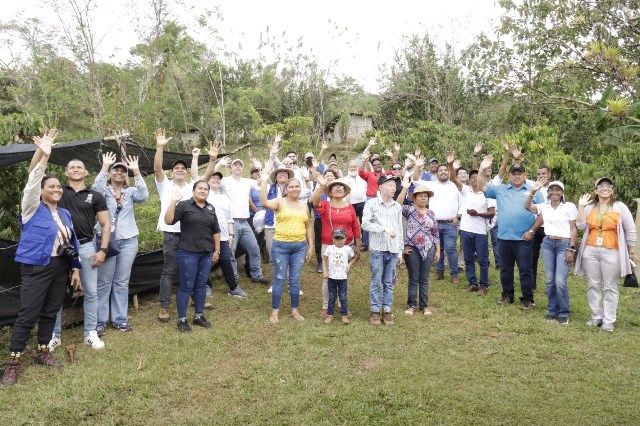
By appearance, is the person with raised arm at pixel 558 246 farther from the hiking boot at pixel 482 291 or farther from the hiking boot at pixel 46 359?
the hiking boot at pixel 46 359

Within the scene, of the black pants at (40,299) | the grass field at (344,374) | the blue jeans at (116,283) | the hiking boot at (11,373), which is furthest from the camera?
the blue jeans at (116,283)

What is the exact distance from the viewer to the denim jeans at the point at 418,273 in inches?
235

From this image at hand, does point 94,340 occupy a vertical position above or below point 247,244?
below

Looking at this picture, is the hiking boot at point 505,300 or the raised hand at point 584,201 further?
the hiking boot at point 505,300

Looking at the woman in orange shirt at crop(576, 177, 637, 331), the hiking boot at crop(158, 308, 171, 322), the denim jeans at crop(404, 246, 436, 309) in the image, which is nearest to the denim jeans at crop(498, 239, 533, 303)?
the woman in orange shirt at crop(576, 177, 637, 331)

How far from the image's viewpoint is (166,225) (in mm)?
5652

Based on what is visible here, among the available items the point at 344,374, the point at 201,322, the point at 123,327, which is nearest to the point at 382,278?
the point at 344,374

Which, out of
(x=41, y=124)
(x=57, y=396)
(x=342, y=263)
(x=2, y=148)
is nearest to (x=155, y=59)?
(x=41, y=124)

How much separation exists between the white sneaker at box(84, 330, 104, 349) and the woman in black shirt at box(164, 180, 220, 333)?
818 mm

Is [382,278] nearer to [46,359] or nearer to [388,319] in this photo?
[388,319]

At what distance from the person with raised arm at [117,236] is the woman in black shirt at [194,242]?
1.61 feet

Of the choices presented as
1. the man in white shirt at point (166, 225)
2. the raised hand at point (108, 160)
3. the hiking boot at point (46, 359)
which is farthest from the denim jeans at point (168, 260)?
→ the hiking boot at point (46, 359)

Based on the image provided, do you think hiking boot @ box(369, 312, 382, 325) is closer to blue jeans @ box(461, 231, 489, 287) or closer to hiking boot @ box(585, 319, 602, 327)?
blue jeans @ box(461, 231, 489, 287)

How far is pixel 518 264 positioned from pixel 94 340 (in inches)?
194
